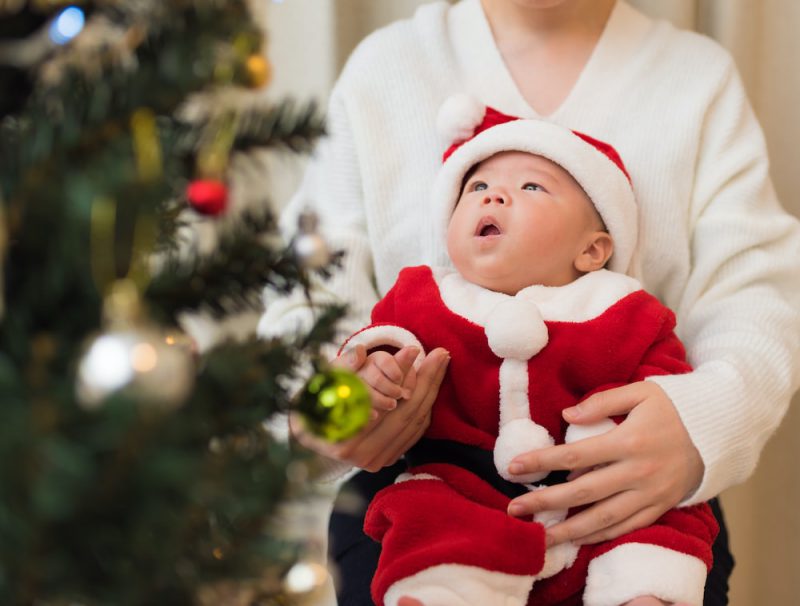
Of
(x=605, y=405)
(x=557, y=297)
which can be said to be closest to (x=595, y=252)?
(x=557, y=297)

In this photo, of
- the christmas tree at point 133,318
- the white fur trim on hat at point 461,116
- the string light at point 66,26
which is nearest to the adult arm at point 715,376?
the white fur trim on hat at point 461,116

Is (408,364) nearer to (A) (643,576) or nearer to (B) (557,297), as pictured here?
(B) (557,297)

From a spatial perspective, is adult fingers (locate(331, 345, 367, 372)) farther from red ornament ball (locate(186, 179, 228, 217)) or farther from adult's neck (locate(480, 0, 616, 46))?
adult's neck (locate(480, 0, 616, 46))

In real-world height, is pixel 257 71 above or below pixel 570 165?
above

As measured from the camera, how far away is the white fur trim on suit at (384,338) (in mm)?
973

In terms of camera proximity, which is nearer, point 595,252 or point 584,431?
point 584,431

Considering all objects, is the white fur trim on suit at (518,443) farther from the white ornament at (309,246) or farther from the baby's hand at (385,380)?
the white ornament at (309,246)

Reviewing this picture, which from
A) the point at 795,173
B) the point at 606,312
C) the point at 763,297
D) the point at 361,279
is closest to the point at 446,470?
the point at 606,312

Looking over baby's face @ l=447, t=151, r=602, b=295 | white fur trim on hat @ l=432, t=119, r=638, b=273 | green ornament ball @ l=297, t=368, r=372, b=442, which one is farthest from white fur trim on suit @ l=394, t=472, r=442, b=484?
green ornament ball @ l=297, t=368, r=372, b=442

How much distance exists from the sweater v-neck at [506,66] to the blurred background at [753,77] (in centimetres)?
23

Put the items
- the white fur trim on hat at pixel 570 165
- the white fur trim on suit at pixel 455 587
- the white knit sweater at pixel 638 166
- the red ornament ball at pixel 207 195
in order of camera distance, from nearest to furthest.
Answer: the red ornament ball at pixel 207 195
the white fur trim on suit at pixel 455 587
the white fur trim on hat at pixel 570 165
the white knit sweater at pixel 638 166

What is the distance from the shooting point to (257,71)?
0.51 m

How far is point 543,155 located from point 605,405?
0.29m

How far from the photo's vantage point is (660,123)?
1.18m
